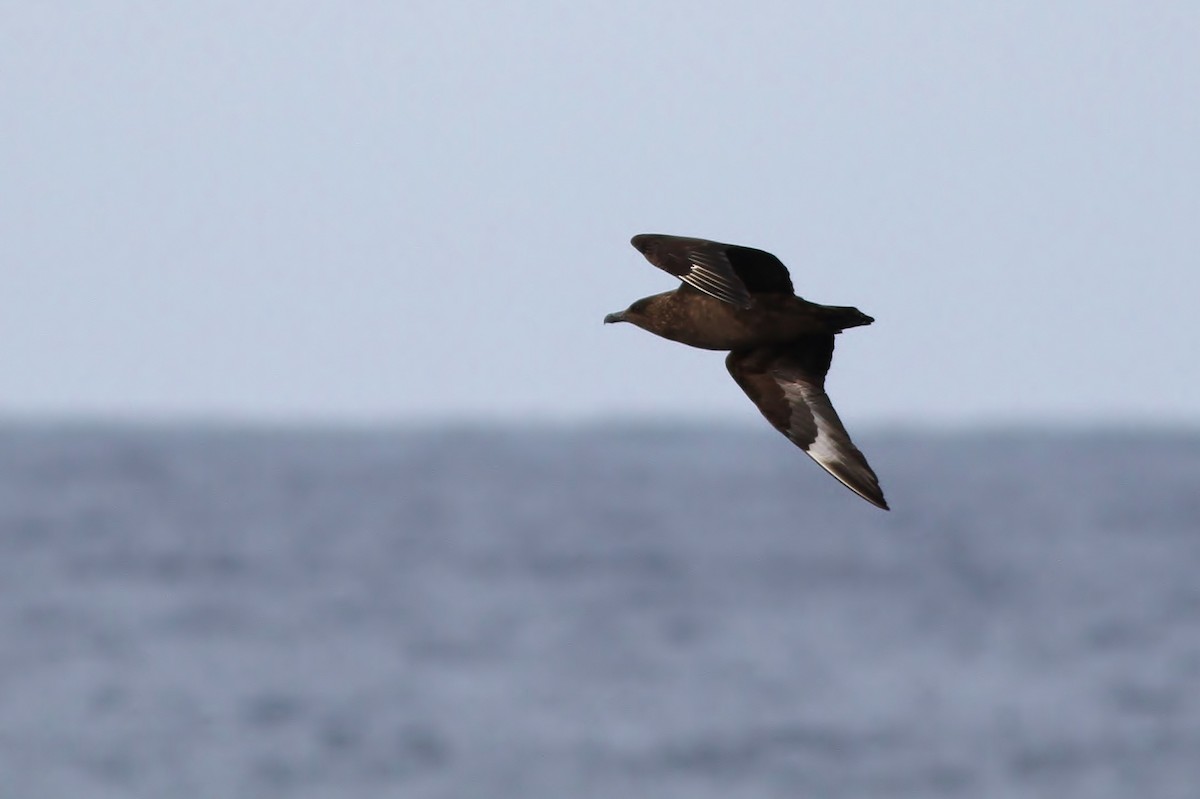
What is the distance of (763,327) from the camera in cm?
1091

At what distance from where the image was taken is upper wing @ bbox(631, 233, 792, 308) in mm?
10633

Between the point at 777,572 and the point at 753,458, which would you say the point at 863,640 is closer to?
the point at 777,572

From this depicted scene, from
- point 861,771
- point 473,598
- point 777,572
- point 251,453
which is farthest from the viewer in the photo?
point 251,453

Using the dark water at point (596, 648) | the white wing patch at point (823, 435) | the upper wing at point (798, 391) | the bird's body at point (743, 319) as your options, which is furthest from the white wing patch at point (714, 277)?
the dark water at point (596, 648)

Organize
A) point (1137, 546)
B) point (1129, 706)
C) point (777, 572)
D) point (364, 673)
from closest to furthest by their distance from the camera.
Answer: point (1129, 706)
point (364, 673)
point (777, 572)
point (1137, 546)

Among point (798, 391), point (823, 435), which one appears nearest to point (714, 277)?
point (798, 391)

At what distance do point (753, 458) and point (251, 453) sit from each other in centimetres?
3057

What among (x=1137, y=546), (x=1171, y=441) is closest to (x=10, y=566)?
(x=1137, y=546)

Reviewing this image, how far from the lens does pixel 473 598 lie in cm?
4491

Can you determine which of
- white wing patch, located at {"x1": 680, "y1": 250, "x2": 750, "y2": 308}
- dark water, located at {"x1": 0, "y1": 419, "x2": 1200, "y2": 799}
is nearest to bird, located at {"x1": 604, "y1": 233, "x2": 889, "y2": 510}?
white wing patch, located at {"x1": 680, "y1": 250, "x2": 750, "y2": 308}

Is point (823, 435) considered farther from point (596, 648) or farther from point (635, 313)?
point (596, 648)

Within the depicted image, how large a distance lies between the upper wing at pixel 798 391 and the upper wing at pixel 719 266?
460 mm

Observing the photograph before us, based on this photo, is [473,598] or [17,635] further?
[473,598]

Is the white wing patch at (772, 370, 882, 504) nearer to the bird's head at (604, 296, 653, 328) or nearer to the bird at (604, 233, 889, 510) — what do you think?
the bird at (604, 233, 889, 510)
